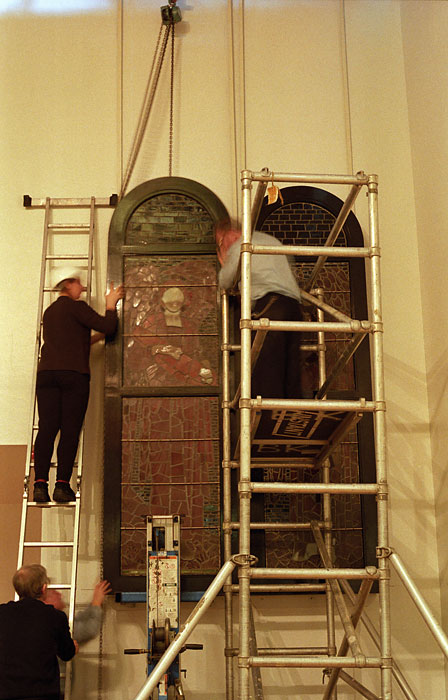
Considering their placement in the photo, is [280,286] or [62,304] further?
[62,304]

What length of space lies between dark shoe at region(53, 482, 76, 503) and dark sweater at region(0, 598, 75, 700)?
958mm

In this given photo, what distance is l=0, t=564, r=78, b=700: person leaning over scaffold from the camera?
153 inches

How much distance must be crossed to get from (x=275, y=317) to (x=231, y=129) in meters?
2.15

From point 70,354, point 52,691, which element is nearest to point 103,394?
point 70,354

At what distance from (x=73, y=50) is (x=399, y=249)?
2859 mm

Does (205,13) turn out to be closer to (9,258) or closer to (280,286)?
(9,258)

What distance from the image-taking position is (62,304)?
5.38 m

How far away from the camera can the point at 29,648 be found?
3945 millimetres

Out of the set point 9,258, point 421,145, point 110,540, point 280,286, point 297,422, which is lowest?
point 110,540

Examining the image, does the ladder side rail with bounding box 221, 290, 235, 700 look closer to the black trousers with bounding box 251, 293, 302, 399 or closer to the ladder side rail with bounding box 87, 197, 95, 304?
the black trousers with bounding box 251, 293, 302, 399

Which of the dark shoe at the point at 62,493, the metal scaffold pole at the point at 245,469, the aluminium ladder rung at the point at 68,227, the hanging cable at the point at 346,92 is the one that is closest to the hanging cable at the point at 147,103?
the aluminium ladder rung at the point at 68,227

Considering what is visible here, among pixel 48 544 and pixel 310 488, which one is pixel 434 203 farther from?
pixel 48 544

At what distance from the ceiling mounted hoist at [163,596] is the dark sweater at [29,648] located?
0.60 m

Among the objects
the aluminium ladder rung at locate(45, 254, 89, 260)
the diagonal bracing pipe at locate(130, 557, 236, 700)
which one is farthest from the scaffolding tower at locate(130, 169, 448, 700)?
the aluminium ladder rung at locate(45, 254, 89, 260)
